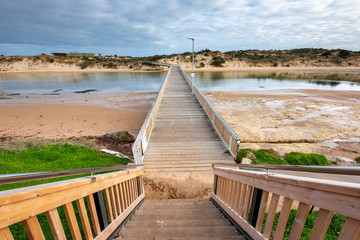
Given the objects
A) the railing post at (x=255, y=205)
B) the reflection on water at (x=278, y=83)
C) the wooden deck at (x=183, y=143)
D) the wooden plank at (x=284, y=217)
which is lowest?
the reflection on water at (x=278, y=83)

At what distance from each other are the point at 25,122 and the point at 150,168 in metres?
14.9

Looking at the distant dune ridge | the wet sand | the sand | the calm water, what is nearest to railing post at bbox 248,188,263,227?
the wet sand

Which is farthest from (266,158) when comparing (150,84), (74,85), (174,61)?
(174,61)

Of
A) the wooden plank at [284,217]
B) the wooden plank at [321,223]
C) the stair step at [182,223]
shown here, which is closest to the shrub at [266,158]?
the stair step at [182,223]

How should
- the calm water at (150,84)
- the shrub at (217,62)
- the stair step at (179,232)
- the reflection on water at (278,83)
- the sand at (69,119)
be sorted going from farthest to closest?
the shrub at (217,62)
the reflection on water at (278,83)
the calm water at (150,84)
the sand at (69,119)
the stair step at (179,232)

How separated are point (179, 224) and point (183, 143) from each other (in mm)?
5528

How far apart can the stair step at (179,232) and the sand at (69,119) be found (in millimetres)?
9999

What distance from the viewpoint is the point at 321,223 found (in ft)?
4.22

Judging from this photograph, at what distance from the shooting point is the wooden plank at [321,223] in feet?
4.09

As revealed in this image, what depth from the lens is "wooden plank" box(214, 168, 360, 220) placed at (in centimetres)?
106

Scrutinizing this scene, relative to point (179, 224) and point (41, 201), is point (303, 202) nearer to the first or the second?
point (41, 201)

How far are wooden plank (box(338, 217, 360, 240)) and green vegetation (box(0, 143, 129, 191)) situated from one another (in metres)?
7.05

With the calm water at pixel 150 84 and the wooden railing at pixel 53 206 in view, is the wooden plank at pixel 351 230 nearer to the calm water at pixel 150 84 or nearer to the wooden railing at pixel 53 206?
the wooden railing at pixel 53 206

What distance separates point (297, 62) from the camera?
89812mm
